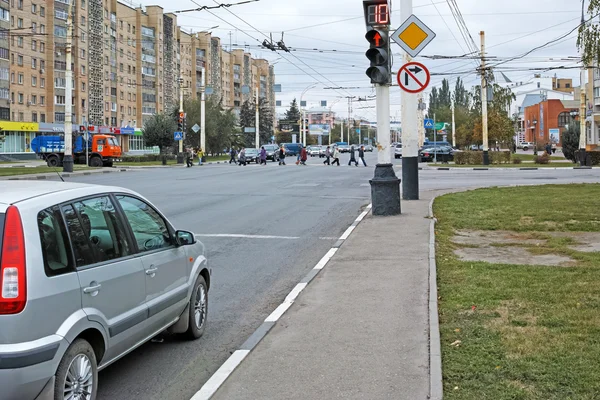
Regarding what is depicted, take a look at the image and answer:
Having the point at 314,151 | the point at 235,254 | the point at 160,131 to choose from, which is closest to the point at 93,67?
the point at 160,131

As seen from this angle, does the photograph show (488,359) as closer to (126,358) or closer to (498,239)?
(126,358)

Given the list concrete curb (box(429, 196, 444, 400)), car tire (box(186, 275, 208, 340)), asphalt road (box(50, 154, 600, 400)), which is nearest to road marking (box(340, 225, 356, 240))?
asphalt road (box(50, 154, 600, 400))

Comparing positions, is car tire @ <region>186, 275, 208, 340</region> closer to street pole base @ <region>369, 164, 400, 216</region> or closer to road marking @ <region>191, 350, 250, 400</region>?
road marking @ <region>191, 350, 250, 400</region>

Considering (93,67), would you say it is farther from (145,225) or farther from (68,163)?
(145,225)

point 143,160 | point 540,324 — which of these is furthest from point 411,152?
point 143,160

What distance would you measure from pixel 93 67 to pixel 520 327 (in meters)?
91.9

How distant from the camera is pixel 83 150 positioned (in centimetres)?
5578

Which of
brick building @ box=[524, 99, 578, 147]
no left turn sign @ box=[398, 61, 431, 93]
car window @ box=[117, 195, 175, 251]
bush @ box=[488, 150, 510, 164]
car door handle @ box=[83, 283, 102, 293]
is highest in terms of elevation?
brick building @ box=[524, 99, 578, 147]

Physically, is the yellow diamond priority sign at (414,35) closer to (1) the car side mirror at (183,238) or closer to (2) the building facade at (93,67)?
(1) the car side mirror at (183,238)

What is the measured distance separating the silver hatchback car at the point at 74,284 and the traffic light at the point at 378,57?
9.44m

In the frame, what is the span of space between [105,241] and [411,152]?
13504 mm

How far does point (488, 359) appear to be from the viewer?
537cm

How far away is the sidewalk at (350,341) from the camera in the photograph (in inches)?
194

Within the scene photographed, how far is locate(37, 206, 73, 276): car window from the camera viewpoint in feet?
13.8
